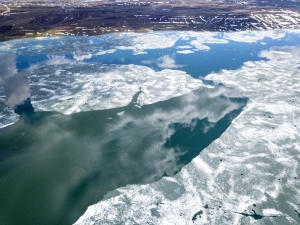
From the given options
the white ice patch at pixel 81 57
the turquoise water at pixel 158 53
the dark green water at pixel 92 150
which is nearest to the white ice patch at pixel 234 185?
the dark green water at pixel 92 150

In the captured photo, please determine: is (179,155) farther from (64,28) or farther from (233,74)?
(64,28)

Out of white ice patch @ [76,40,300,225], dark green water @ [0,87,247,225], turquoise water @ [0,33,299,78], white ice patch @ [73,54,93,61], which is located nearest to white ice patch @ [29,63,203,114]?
dark green water @ [0,87,247,225]

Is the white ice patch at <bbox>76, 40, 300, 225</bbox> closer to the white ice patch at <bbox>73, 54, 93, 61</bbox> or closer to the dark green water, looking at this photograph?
the dark green water

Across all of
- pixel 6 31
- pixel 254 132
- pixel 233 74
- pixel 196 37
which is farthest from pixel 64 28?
pixel 254 132

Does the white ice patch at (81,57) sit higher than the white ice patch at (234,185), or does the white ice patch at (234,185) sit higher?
the white ice patch at (234,185)

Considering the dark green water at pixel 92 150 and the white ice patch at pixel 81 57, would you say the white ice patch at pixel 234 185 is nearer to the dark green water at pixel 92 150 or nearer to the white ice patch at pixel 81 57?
the dark green water at pixel 92 150

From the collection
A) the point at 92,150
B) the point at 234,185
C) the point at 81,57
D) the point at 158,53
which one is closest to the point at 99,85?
the point at 92,150
